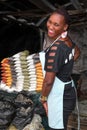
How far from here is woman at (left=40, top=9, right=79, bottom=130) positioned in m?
3.25

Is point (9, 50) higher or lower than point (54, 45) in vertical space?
higher

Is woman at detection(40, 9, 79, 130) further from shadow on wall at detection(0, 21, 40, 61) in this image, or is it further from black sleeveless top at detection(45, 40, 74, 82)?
shadow on wall at detection(0, 21, 40, 61)

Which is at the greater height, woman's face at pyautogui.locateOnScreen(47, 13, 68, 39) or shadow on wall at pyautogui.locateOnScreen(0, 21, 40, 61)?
shadow on wall at pyautogui.locateOnScreen(0, 21, 40, 61)

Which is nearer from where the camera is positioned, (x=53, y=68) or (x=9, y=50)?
(x=53, y=68)

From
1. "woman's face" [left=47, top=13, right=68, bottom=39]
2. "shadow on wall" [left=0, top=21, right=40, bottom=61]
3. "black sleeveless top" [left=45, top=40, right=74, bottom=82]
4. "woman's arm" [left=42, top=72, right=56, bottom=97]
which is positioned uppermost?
"shadow on wall" [left=0, top=21, right=40, bottom=61]

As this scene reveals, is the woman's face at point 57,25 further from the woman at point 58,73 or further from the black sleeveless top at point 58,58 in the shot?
the black sleeveless top at point 58,58

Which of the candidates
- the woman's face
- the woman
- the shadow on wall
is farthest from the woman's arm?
the shadow on wall

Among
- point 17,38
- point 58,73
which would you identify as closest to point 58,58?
point 58,73

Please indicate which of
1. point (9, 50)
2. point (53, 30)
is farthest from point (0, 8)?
point (53, 30)

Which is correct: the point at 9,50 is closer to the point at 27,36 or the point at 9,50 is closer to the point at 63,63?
the point at 27,36

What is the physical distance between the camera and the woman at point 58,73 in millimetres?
3250

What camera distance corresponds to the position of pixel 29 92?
184 inches

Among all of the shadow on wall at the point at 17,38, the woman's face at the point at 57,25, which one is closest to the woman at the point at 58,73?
the woman's face at the point at 57,25

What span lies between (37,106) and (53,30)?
1778 mm
